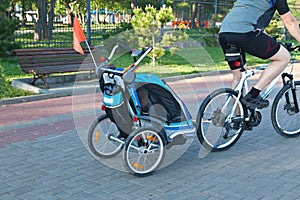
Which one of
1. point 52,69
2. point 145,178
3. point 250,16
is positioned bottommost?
point 145,178

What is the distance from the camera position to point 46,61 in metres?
10.7

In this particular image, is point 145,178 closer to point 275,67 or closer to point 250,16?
point 275,67

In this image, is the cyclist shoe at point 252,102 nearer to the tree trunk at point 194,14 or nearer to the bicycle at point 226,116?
the bicycle at point 226,116

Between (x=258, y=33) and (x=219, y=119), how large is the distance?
108 cm

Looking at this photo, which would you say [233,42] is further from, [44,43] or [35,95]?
[44,43]

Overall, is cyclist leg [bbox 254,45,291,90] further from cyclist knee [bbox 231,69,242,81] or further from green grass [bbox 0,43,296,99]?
green grass [bbox 0,43,296,99]

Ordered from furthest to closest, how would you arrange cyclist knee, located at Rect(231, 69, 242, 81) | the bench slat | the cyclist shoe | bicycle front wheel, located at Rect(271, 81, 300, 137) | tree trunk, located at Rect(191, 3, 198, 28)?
tree trunk, located at Rect(191, 3, 198, 28) < the bench slat < bicycle front wheel, located at Rect(271, 81, 300, 137) < cyclist knee, located at Rect(231, 69, 242, 81) < the cyclist shoe

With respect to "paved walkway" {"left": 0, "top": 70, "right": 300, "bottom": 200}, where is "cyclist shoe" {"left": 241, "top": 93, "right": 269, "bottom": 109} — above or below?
above

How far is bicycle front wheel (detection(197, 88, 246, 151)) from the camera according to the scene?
5266 millimetres

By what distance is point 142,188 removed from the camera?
14.2 ft

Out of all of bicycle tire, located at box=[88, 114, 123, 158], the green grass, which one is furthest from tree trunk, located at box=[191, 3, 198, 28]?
bicycle tire, located at box=[88, 114, 123, 158]

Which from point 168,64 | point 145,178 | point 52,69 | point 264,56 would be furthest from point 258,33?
point 52,69

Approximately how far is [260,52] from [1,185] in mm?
3124

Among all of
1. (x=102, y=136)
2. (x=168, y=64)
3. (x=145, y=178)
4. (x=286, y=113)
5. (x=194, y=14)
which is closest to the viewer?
(x=145, y=178)
